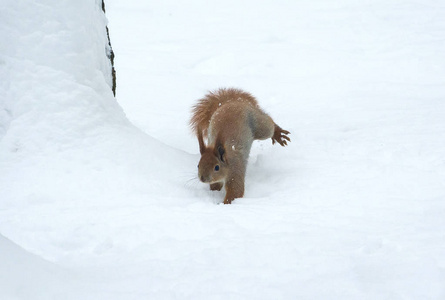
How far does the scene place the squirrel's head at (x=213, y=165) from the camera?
11.3 feet

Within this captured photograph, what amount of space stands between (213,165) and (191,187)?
22 centimetres

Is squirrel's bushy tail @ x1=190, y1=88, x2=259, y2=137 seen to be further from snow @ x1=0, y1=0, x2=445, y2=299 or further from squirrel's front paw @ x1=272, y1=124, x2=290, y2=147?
squirrel's front paw @ x1=272, y1=124, x2=290, y2=147

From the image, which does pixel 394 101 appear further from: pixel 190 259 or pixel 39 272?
pixel 39 272

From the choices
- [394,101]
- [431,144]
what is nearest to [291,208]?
[431,144]

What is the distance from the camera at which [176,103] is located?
18.4 ft

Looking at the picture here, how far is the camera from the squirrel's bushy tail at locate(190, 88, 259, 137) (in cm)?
448

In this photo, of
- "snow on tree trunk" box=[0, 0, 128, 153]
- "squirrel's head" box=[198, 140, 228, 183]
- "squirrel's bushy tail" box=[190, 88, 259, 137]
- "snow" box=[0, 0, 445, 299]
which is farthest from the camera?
"squirrel's bushy tail" box=[190, 88, 259, 137]

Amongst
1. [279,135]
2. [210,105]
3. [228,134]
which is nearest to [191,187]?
[228,134]

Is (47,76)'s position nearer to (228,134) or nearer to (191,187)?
(191,187)

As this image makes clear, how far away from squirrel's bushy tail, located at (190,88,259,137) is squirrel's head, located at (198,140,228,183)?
36.8 inches

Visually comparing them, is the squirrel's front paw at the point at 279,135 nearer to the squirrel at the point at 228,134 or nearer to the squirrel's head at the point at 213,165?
the squirrel at the point at 228,134

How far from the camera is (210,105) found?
4539 mm

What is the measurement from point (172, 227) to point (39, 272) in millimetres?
825

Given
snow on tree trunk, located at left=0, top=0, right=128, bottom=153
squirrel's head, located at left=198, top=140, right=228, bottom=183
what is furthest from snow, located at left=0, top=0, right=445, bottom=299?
squirrel's head, located at left=198, top=140, right=228, bottom=183
